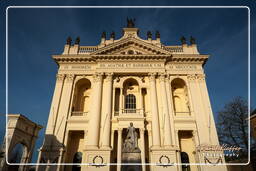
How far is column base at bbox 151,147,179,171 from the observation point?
52.3ft

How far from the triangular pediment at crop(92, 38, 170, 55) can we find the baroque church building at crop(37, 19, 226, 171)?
14 cm

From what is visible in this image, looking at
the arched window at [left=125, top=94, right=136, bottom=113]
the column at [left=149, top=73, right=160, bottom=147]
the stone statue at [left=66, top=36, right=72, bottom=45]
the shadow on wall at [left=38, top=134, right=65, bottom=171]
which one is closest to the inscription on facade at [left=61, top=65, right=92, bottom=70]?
the stone statue at [left=66, top=36, right=72, bottom=45]

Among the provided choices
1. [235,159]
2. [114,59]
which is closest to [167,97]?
[114,59]

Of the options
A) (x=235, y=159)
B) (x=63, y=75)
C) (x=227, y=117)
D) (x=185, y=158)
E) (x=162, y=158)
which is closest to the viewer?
(x=162, y=158)

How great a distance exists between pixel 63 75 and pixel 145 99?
1156 cm

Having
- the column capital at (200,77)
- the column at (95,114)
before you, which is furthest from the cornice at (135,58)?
the column at (95,114)

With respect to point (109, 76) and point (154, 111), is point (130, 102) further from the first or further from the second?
point (109, 76)

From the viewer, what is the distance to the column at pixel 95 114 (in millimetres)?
17500

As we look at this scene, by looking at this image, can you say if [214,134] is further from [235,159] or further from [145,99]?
[235,159]

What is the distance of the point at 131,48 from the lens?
23.8 meters

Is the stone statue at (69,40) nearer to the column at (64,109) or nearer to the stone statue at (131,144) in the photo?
the column at (64,109)

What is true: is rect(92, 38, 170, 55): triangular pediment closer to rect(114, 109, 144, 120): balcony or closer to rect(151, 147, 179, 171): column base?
rect(114, 109, 144, 120): balcony

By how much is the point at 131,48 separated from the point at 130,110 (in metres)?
9.23

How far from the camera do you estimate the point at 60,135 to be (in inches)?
715
